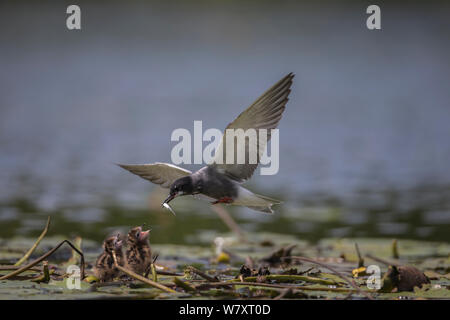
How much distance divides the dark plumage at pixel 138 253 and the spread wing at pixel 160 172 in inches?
21.6

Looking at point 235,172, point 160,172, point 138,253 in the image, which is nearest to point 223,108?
point 160,172

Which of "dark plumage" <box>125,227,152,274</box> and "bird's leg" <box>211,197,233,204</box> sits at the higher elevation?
"bird's leg" <box>211,197,233,204</box>

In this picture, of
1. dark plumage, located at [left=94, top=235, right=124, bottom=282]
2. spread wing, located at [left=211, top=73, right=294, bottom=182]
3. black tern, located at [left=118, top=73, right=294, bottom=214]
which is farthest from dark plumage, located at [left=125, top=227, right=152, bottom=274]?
spread wing, located at [left=211, top=73, right=294, bottom=182]

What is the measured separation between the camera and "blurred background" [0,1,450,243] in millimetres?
12219

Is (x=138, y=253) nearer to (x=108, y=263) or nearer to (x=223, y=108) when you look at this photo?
(x=108, y=263)

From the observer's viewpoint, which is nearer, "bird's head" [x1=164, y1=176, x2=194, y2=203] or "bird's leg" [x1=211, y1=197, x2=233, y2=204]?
"bird's head" [x1=164, y1=176, x2=194, y2=203]

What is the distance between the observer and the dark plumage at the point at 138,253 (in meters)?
7.14

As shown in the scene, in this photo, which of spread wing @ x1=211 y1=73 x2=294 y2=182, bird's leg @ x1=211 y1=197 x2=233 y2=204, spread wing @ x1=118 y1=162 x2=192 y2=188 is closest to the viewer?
spread wing @ x1=211 y1=73 x2=294 y2=182

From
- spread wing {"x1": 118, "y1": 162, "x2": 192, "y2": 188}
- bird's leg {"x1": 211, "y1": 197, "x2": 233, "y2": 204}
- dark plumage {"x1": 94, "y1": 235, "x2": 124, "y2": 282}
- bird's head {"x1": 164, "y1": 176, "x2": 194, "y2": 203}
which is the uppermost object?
spread wing {"x1": 118, "y1": 162, "x2": 192, "y2": 188}

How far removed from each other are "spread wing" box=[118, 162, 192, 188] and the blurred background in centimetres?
301

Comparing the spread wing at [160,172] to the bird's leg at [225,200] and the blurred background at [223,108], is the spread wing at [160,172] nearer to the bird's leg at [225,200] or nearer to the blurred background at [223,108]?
the bird's leg at [225,200]

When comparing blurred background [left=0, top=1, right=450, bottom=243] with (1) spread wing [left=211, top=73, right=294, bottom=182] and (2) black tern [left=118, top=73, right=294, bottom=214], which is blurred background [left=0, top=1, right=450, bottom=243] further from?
(1) spread wing [left=211, top=73, right=294, bottom=182]

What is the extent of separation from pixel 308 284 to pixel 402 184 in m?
7.63

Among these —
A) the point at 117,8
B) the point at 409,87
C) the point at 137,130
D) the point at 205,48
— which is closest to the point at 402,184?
the point at 137,130
